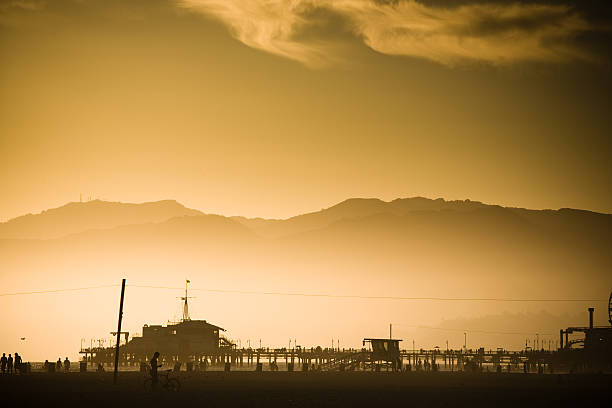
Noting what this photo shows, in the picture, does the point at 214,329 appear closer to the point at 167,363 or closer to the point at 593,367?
the point at 167,363

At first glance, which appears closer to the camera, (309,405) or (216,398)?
(309,405)

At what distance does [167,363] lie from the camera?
157000 millimetres

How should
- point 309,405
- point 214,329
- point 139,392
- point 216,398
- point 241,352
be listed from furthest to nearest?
1. point 241,352
2. point 214,329
3. point 139,392
4. point 216,398
5. point 309,405

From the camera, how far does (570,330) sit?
138375 mm

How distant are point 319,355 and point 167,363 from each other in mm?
31435

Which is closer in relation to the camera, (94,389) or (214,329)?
A: (94,389)

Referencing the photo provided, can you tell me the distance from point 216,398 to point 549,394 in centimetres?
1972

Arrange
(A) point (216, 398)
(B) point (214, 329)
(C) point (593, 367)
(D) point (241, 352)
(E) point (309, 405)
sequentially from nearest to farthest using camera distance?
(E) point (309, 405)
(A) point (216, 398)
(C) point (593, 367)
(B) point (214, 329)
(D) point (241, 352)

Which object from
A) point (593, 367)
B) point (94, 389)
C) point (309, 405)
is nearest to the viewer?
point (309, 405)

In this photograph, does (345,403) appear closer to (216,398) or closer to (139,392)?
(216,398)

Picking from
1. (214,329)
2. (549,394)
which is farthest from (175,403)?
(214,329)

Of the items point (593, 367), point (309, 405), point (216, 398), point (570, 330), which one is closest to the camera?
point (309, 405)

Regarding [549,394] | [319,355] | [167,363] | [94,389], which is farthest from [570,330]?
[94,389]

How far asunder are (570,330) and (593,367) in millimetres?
10542
